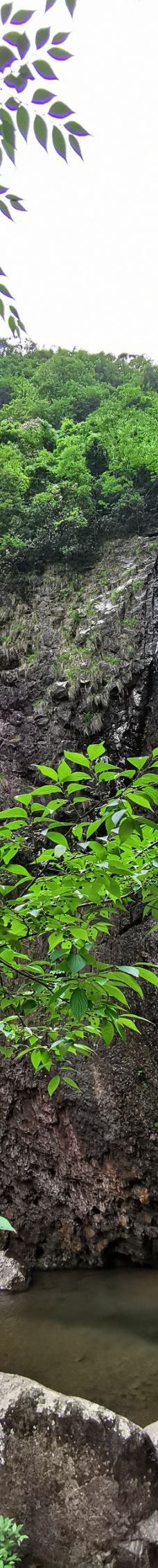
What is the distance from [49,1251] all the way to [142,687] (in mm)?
4244

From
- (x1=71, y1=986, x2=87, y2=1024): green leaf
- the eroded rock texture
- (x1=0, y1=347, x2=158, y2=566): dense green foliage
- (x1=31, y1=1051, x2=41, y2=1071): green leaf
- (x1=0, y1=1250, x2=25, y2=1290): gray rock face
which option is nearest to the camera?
(x1=71, y1=986, x2=87, y2=1024): green leaf

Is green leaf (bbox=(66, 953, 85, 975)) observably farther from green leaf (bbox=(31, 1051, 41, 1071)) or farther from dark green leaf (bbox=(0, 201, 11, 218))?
dark green leaf (bbox=(0, 201, 11, 218))

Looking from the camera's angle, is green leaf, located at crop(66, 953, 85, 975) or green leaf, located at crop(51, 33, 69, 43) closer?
green leaf, located at crop(51, 33, 69, 43)

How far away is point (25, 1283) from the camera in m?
5.41

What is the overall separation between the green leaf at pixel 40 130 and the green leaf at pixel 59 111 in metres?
0.01

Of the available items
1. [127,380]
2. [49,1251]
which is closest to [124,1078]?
[49,1251]

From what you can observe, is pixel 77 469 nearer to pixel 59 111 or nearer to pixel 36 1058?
pixel 36 1058

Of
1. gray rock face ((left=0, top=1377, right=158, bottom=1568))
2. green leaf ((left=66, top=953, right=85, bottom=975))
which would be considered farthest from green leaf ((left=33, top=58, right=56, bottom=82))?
gray rock face ((left=0, top=1377, right=158, bottom=1568))

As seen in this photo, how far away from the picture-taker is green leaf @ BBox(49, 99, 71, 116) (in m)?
0.79

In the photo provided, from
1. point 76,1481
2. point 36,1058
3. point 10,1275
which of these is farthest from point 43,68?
point 10,1275

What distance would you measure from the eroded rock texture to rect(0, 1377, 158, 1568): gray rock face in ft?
3.28

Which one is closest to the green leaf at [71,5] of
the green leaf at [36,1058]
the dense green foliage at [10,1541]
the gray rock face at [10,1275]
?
the green leaf at [36,1058]

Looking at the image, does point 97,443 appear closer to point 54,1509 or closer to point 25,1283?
point 25,1283

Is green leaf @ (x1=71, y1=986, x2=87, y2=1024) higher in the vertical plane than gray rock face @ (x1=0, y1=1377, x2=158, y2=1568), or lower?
higher
